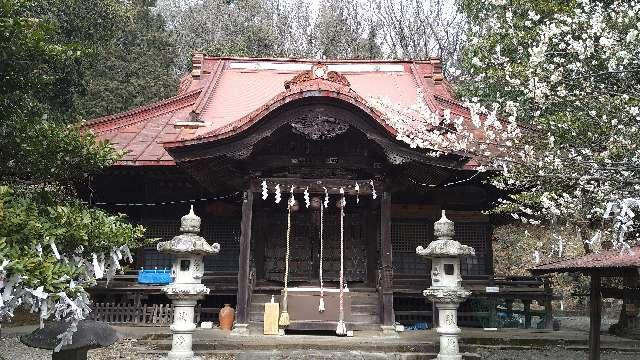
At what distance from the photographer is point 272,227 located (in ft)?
39.4

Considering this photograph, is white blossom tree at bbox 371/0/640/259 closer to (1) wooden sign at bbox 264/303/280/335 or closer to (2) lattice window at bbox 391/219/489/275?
(2) lattice window at bbox 391/219/489/275

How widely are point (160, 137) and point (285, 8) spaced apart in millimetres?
27075

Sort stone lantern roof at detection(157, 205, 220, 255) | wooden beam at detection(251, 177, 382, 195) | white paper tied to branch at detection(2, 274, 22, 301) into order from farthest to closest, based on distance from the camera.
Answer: wooden beam at detection(251, 177, 382, 195) → stone lantern roof at detection(157, 205, 220, 255) → white paper tied to branch at detection(2, 274, 22, 301)

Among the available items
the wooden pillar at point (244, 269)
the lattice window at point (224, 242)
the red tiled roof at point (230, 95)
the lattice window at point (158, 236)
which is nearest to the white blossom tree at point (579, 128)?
the red tiled roof at point (230, 95)

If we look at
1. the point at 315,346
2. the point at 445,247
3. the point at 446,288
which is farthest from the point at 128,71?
the point at 446,288

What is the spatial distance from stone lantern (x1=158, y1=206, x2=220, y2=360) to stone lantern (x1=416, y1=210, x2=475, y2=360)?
365 cm

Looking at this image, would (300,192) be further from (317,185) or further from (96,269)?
(96,269)

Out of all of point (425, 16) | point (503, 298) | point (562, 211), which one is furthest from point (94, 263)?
point (425, 16)

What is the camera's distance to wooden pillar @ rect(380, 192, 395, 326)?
10.1 metres

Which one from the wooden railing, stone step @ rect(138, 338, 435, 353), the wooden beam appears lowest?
stone step @ rect(138, 338, 435, 353)

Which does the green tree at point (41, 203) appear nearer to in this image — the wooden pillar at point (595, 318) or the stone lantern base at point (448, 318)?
the stone lantern base at point (448, 318)

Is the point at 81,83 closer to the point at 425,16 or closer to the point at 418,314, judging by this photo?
the point at 418,314

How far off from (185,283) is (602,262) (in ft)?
19.7

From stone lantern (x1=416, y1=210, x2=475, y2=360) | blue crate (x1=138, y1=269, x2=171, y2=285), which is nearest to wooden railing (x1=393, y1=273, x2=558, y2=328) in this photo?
stone lantern (x1=416, y1=210, x2=475, y2=360)
